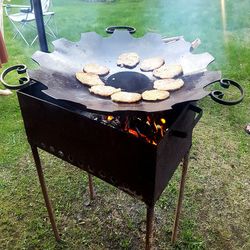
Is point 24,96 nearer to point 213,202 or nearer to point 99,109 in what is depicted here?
point 99,109

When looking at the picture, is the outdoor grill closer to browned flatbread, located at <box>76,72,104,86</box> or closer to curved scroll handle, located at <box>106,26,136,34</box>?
browned flatbread, located at <box>76,72,104,86</box>

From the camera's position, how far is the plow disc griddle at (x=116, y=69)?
164 cm

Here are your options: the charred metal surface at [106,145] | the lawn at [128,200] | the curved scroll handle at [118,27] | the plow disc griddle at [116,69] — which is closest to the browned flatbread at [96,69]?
the plow disc griddle at [116,69]

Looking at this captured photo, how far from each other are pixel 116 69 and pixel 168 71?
39 centimetres

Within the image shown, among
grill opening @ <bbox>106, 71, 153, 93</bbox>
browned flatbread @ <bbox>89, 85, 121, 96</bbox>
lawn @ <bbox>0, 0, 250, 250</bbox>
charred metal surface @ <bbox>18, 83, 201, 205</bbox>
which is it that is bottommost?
lawn @ <bbox>0, 0, 250, 250</bbox>

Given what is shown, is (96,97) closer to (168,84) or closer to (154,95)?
(154,95)

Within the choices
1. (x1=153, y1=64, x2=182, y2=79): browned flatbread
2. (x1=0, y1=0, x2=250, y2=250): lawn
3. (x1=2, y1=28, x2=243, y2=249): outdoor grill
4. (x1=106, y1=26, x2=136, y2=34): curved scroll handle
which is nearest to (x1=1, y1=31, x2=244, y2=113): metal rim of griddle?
(x1=2, y1=28, x2=243, y2=249): outdoor grill

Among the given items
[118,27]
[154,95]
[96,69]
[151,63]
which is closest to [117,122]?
[154,95]

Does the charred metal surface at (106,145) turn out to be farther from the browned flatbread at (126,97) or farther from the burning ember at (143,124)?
the browned flatbread at (126,97)

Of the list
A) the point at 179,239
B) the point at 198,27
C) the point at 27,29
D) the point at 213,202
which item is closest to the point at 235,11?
the point at 198,27

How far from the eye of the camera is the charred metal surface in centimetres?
155

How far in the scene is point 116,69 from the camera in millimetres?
2197

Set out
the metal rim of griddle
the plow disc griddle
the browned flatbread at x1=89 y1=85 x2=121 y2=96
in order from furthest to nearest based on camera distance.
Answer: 1. the browned flatbread at x1=89 y1=85 x2=121 y2=96
2. the plow disc griddle
3. the metal rim of griddle

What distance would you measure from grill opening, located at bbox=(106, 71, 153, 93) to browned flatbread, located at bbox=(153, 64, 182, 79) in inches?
3.2
